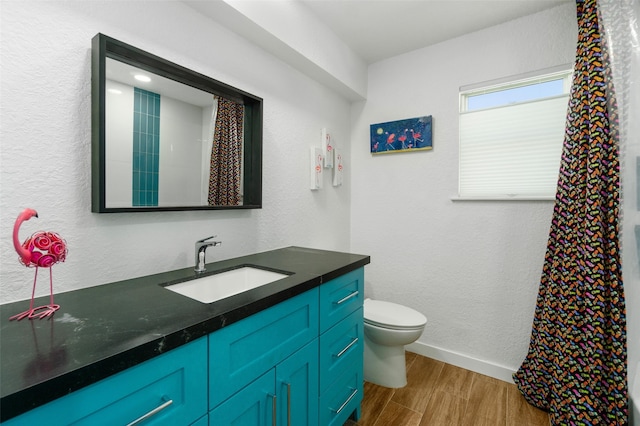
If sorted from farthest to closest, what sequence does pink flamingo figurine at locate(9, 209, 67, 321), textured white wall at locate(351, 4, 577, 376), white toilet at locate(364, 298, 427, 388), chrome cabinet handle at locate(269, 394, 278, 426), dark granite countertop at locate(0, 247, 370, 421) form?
textured white wall at locate(351, 4, 577, 376) < white toilet at locate(364, 298, 427, 388) < chrome cabinet handle at locate(269, 394, 278, 426) < pink flamingo figurine at locate(9, 209, 67, 321) < dark granite countertop at locate(0, 247, 370, 421)

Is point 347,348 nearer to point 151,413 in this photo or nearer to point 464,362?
point 151,413

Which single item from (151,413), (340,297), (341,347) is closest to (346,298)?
(340,297)

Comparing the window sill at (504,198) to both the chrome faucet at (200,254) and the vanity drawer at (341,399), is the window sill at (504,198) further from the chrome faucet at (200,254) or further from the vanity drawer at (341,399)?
the chrome faucet at (200,254)

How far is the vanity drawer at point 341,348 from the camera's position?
1.41 meters

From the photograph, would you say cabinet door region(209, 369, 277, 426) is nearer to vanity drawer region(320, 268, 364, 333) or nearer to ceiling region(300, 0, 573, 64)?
vanity drawer region(320, 268, 364, 333)

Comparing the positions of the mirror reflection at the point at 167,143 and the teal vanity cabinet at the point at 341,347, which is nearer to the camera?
the mirror reflection at the point at 167,143

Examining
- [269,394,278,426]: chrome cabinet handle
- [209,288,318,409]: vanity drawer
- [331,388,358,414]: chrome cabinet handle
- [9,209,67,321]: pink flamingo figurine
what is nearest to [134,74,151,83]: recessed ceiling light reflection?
[9,209,67,321]: pink flamingo figurine

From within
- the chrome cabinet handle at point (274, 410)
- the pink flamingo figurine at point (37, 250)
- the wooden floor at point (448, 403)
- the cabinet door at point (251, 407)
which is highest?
the pink flamingo figurine at point (37, 250)

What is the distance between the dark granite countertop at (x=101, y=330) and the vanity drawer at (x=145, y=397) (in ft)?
0.10

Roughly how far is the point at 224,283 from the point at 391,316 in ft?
3.85

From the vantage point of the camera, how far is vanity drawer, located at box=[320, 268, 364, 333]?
4.60 feet

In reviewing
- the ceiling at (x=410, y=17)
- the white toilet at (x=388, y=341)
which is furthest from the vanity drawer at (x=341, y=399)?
the ceiling at (x=410, y=17)

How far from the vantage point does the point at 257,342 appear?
104 centimetres

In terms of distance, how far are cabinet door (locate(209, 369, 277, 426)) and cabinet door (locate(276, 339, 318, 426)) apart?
50 millimetres
